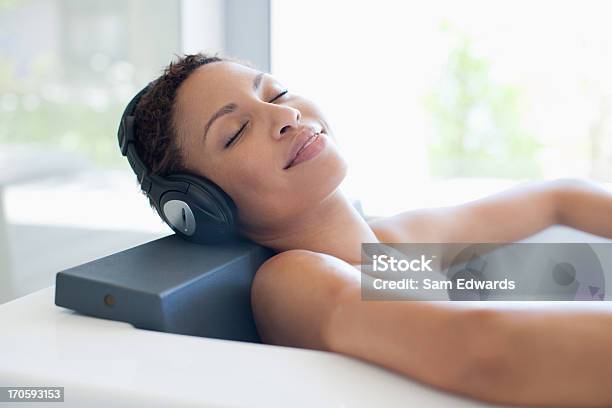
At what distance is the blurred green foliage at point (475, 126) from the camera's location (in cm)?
471

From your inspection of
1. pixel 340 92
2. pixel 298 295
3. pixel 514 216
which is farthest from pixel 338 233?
pixel 340 92

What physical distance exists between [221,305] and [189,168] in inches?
10.7

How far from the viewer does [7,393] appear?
740 mm

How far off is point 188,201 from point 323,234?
0.25 meters

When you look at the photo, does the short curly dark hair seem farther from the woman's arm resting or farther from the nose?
the woman's arm resting

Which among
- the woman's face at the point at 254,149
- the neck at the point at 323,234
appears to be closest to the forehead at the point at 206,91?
the woman's face at the point at 254,149

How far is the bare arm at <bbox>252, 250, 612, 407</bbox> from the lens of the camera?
632 millimetres

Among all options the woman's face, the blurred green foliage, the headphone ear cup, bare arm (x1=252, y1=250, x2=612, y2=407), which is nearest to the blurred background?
the blurred green foliage

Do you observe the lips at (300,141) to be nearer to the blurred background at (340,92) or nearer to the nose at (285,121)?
the nose at (285,121)

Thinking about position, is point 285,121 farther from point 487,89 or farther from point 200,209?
point 487,89

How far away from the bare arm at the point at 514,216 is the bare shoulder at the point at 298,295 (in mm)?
451

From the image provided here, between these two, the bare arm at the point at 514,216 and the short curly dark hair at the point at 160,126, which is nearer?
the short curly dark hair at the point at 160,126

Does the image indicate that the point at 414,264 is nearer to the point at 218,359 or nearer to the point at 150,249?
the point at 150,249

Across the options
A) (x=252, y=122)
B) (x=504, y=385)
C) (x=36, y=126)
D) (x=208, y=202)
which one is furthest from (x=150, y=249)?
(x=36, y=126)
